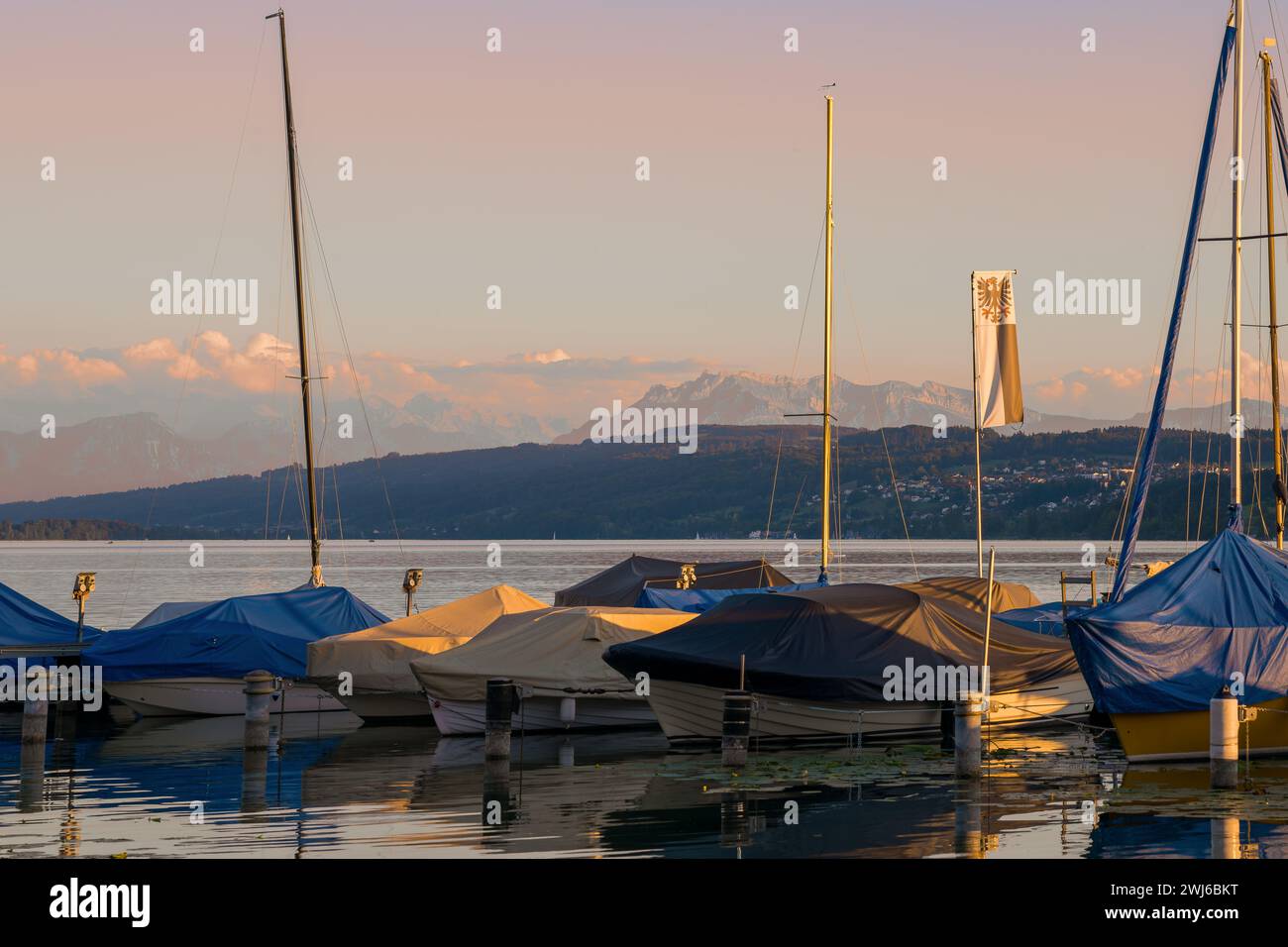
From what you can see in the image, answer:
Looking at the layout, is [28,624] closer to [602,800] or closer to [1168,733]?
[602,800]

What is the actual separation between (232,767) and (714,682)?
29.3 feet

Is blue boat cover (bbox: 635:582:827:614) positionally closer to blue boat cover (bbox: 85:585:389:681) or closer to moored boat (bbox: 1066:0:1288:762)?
blue boat cover (bbox: 85:585:389:681)

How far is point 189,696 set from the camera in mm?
38250

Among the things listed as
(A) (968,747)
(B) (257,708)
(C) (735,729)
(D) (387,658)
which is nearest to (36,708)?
(B) (257,708)

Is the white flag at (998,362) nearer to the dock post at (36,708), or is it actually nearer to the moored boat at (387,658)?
the moored boat at (387,658)

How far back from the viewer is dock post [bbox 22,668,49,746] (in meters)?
30.2

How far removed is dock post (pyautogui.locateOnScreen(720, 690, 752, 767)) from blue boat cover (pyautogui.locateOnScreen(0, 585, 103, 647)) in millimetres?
18907

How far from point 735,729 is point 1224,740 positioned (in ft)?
25.9

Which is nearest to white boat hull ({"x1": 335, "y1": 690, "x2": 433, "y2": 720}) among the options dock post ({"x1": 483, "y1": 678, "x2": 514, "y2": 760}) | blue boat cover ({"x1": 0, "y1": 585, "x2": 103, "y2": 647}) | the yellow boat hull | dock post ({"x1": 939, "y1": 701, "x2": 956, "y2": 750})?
blue boat cover ({"x1": 0, "y1": 585, "x2": 103, "y2": 647})

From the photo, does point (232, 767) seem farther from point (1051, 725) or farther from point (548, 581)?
point (548, 581)

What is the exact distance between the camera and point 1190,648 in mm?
27031

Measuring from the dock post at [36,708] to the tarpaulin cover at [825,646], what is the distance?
10.7 m

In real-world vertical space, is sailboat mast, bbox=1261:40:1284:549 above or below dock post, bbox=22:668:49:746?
above
